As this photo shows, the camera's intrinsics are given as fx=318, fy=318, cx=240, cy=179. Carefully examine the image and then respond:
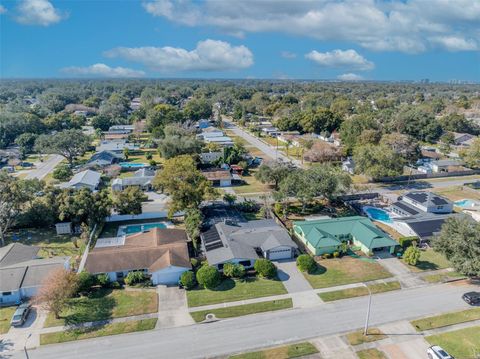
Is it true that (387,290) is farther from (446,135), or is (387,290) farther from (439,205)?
(446,135)

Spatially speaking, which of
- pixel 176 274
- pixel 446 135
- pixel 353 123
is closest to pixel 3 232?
pixel 176 274

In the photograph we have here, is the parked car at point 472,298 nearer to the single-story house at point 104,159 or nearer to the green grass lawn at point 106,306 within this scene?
the green grass lawn at point 106,306

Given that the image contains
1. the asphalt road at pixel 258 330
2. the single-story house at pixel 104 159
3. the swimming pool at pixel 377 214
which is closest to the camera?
the asphalt road at pixel 258 330

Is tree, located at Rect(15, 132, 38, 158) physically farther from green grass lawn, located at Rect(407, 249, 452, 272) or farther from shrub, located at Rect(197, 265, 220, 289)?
green grass lawn, located at Rect(407, 249, 452, 272)

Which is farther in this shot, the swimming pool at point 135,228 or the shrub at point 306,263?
the swimming pool at point 135,228

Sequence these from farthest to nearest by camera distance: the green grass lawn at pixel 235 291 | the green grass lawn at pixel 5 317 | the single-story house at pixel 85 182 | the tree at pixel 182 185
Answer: the single-story house at pixel 85 182
the tree at pixel 182 185
the green grass lawn at pixel 235 291
the green grass lawn at pixel 5 317

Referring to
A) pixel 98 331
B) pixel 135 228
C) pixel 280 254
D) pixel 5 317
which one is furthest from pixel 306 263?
pixel 5 317

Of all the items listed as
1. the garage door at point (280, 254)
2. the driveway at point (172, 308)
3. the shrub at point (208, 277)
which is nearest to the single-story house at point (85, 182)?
the driveway at point (172, 308)
